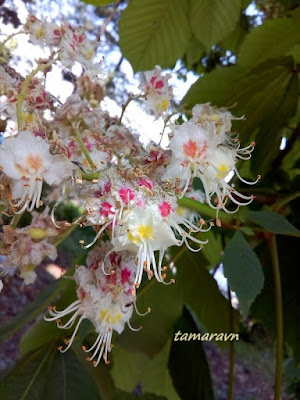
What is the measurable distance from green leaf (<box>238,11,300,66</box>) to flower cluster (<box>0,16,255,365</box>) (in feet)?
0.98

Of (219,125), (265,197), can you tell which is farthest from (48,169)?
(265,197)

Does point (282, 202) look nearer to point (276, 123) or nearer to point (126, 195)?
point (276, 123)

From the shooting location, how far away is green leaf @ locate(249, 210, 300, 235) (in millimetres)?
489

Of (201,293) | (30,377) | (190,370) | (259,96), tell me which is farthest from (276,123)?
(30,377)

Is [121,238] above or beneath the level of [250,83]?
beneath

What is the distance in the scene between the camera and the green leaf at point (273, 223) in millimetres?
489

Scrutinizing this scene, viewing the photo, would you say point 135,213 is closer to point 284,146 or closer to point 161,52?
point 161,52

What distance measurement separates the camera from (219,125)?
47 centimetres

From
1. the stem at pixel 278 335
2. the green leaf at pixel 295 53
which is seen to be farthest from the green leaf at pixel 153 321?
the green leaf at pixel 295 53

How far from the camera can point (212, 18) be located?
0.66 meters

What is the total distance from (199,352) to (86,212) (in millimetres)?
446

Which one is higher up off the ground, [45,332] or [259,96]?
[259,96]

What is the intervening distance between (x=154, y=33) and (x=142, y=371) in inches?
19.8

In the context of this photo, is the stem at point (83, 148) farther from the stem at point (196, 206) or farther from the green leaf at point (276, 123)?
the green leaf at point (276, 123)
